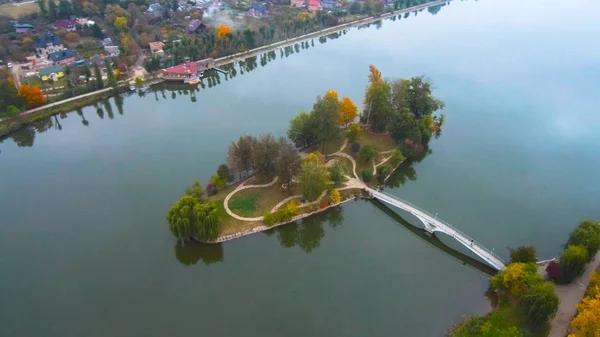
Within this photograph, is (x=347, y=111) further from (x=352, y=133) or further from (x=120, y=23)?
(x=120, y=23)

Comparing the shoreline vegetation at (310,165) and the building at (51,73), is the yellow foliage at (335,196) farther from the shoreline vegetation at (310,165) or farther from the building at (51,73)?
the building at (51,73)

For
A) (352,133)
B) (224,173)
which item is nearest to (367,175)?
(352,133)

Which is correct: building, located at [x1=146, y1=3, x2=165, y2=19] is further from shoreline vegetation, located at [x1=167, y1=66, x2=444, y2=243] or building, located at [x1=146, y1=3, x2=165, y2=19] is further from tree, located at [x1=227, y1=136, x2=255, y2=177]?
tree, located at [x1=227, y1=136, x2=255, y2=177]

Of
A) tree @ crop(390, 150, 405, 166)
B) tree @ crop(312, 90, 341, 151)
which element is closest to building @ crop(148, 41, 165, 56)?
tree @ crop(312, 90, 341, 151)

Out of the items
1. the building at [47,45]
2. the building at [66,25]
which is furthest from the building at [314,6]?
the building at [47,45]

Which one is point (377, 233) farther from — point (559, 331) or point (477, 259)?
point (559, 331)

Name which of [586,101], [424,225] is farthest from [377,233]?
[586,101]

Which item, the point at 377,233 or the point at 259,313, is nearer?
the point at 259,313
